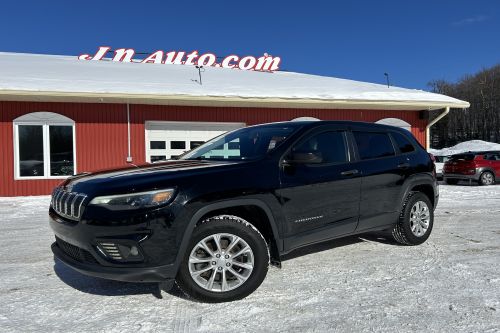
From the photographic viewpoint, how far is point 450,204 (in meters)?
9.75

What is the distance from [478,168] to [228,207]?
13.5 metres

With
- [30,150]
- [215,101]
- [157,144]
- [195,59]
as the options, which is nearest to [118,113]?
[157,144]

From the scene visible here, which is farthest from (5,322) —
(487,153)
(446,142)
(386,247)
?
(446,142)

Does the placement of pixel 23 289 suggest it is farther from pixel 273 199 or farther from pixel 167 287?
pixel 273 199

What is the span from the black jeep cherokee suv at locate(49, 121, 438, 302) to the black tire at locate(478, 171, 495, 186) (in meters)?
11.2

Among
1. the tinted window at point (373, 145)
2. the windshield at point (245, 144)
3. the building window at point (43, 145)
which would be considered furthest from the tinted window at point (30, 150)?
the tinted window at point (373, 145)

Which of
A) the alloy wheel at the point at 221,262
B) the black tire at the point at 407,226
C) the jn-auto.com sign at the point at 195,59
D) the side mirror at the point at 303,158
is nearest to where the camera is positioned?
the alloy wheel at the point at 221,262

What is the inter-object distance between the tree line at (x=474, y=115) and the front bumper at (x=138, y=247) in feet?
217

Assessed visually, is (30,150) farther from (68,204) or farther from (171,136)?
(68,204)

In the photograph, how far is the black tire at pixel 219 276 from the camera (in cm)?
355

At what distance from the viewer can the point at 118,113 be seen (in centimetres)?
1327

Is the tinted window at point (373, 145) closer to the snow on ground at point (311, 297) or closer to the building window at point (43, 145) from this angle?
the snow on ground at point (311, 297)

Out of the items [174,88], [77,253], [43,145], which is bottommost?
[77,253]

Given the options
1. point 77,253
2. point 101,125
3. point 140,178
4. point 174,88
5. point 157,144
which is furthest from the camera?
point 157,144
